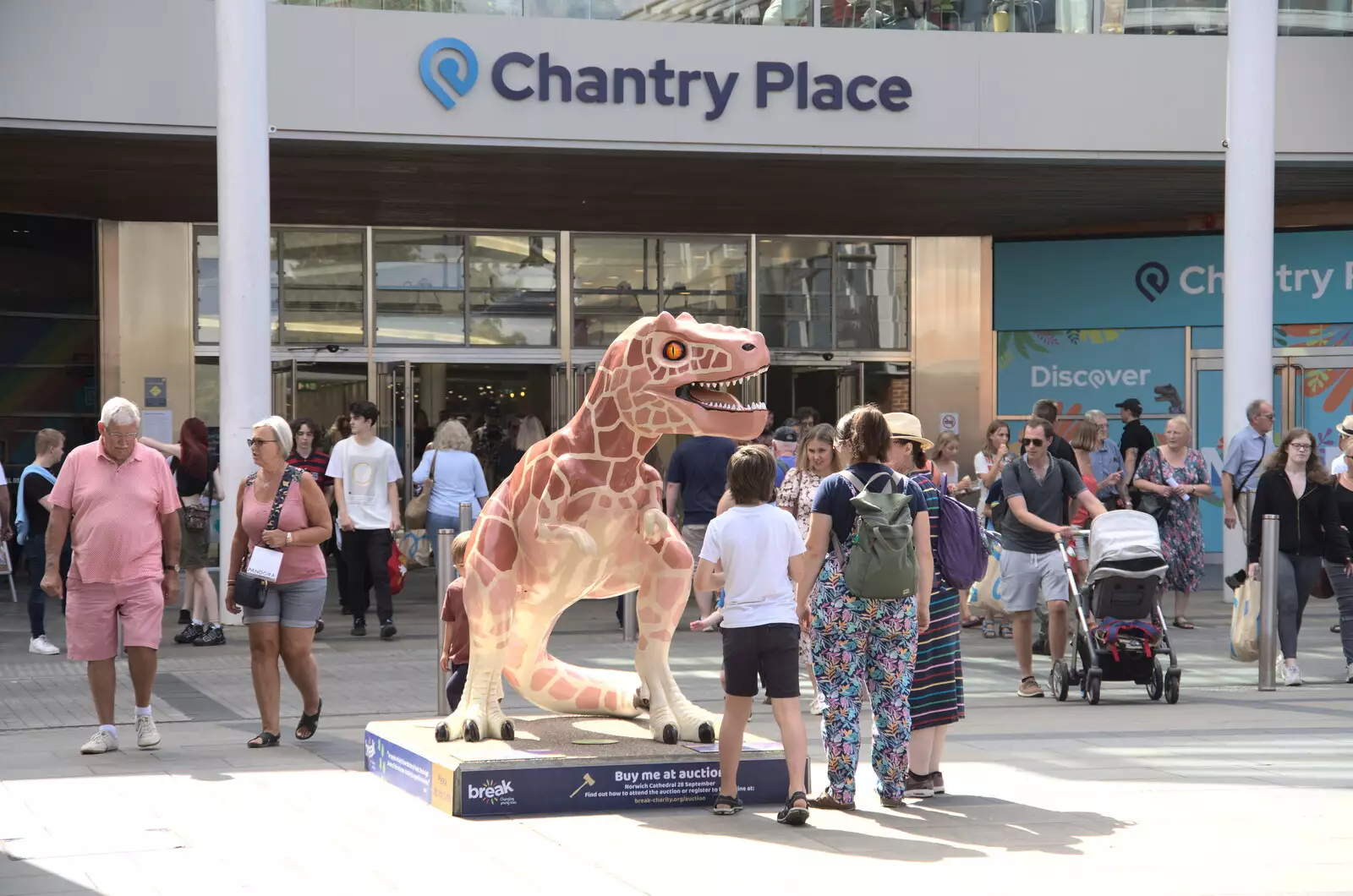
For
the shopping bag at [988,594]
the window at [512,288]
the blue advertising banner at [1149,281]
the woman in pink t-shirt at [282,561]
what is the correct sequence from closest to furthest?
the woman in pink t-shirt at [282,561] → the shopping bag at [988,594] → the blue advertising banner at [1149,281] → the window at [512,288]

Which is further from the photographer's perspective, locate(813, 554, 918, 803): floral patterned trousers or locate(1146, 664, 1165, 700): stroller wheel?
locate(1146, 664, 1165, 700): stroller wheel

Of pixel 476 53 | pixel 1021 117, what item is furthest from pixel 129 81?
pixel 1021 117

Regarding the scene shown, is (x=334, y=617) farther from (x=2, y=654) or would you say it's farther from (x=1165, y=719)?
(x=1165, y=719)

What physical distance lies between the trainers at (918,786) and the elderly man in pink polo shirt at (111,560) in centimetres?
401

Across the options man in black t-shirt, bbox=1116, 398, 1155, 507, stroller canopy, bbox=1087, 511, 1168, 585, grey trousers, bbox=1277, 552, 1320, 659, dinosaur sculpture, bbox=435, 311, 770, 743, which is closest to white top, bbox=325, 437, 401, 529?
dinosaur sculpture, bbox=435, 311, 770, 743

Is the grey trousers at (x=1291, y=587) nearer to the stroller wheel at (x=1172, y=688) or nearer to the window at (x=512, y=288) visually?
the stroller wheel at (x=1172, y=688)

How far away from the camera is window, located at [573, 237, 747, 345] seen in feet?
70.8

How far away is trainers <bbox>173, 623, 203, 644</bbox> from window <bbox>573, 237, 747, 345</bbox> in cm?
902

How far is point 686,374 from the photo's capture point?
7.50m

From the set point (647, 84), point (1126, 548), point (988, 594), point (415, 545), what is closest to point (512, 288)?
A: point (647, 84)

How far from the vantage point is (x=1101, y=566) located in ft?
33.2

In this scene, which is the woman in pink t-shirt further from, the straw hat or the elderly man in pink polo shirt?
the straw hat

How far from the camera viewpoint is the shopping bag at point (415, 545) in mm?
13969

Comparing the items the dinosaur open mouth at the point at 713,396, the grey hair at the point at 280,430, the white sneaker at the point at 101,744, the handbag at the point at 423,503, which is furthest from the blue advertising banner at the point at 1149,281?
the white sneaker at the point at 101,744
